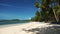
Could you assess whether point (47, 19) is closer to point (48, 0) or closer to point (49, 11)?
point (49, 11)

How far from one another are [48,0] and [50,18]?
60.4 feet

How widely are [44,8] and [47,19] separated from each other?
869 cm

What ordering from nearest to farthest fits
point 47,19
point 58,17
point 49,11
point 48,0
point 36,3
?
point 48,0 → point 58,17 → point 49,11 → point 36,3 → point 47,19

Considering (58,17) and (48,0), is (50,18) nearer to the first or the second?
(58,17)

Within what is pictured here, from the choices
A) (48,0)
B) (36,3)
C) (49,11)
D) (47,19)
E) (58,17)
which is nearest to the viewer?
(48,0)

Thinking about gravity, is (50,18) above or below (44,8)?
below

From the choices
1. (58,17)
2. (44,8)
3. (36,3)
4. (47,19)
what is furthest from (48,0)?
(47,19)

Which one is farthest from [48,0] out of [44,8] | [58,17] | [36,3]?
[36,3]

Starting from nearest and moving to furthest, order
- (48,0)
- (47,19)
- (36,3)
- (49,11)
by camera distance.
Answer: (48,0), (49,11), (36,3), (47,19)

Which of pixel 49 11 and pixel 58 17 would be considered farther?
pixel 49 11

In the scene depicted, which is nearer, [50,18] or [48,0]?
[48,0]

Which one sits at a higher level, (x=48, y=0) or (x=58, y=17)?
(x=48, y=0)

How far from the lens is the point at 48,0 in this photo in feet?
90.7

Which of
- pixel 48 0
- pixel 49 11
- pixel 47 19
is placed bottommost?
pixel 47 19
